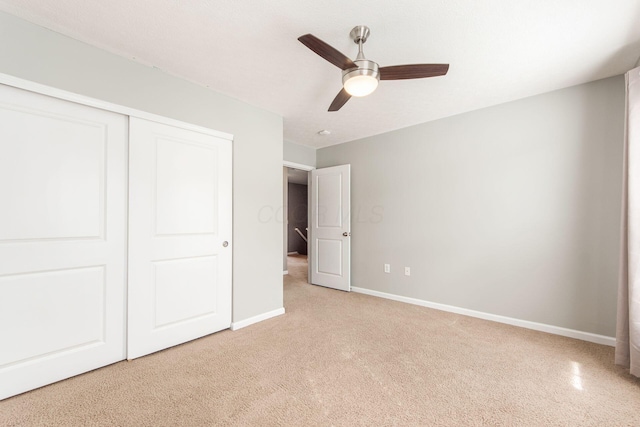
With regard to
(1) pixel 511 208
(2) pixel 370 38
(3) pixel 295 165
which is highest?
(2) pixel 370 38

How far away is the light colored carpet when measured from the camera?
1.57 meters

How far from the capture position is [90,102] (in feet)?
6.50

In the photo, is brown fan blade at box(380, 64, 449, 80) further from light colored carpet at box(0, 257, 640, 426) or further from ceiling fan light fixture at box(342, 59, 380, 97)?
light colored carpet at box(0, 257, 640, 426)

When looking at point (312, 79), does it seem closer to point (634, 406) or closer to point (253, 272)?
point (253, 272)

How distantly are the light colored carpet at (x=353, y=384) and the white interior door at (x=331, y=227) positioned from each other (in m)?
1.63

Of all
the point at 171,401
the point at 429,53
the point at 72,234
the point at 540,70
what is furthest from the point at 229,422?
the point at 540,70

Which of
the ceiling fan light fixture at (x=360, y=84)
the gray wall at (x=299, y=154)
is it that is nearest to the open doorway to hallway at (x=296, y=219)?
the gray wall at (x=299, y=154)

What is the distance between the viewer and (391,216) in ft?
12.9

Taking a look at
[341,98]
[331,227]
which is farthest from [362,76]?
[331,227]

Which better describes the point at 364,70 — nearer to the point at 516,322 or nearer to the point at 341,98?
the point at 341,98

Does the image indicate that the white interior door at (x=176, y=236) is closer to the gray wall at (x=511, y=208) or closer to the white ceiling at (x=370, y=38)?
the white ceiling at (x=370, y=38)

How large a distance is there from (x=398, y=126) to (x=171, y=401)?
12.4ft

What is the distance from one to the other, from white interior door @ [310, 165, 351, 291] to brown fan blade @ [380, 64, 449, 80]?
2.34 meters

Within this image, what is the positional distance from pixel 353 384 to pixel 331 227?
278cm
